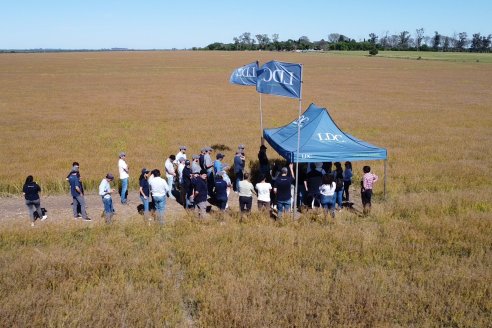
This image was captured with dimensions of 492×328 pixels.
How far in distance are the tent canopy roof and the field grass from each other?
194 cm

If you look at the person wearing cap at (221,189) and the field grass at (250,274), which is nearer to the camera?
the field grass at (250,274)

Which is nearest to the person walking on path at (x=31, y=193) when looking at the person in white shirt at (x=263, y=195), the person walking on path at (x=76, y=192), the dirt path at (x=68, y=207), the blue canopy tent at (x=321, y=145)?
the dirt path at (x=68, y=207)

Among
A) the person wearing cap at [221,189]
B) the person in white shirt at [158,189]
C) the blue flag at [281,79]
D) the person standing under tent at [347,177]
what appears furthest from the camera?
the person standing under tent at [347,177]

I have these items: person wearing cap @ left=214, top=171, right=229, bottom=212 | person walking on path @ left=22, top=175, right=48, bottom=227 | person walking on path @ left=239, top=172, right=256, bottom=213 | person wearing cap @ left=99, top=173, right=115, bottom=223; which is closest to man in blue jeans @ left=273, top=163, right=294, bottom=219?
person walking on path @ left=239, top=172, right=256, bottom=213

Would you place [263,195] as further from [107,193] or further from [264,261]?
[107,193]

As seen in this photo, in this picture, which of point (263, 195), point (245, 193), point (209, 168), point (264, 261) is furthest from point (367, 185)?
point (209, 168)

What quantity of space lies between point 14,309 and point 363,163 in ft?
45.7

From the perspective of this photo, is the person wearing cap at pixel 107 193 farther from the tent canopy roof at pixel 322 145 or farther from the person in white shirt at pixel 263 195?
the tent canopy roof at pixel 322 145

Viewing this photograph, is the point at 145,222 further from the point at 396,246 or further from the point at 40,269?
the point at 396,246

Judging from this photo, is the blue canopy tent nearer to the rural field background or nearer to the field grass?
the rural field background

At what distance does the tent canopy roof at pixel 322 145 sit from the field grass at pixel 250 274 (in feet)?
6.36

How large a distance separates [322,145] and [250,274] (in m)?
5.30

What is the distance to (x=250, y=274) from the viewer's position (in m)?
7.74

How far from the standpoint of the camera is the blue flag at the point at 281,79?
1105 centimetres
